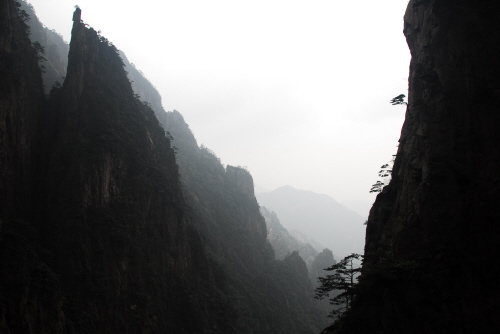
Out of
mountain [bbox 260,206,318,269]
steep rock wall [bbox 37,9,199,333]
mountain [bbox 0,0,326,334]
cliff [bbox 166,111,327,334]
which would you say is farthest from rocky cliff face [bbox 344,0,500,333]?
mountain [bbox 260,206,318,269]

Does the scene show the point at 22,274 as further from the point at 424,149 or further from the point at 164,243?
the point at 424,149

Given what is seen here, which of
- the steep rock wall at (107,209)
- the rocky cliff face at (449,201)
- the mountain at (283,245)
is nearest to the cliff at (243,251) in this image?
the steep rock wall at (107,209)

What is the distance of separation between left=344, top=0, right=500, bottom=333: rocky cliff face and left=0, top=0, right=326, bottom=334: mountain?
69.4 ft

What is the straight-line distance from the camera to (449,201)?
1524 centimetres

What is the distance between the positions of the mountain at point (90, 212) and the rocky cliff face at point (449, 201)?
21.1m

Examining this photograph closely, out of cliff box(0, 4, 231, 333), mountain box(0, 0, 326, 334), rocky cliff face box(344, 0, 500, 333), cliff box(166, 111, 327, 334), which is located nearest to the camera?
rocky cliff face box(344, 0, 500, 333)

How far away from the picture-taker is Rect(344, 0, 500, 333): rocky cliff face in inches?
506

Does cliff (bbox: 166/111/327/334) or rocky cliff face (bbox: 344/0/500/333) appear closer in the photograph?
rocky cliff face (bbox: 344/0/500/333)

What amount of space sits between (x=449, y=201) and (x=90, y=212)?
3030 cm

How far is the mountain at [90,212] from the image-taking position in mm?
22125

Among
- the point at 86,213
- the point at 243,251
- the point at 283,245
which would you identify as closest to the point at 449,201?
the point at 86,213

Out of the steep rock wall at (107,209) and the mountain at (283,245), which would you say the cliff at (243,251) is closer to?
the steep rock wall at (107,209)

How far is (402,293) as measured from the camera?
48.1ft

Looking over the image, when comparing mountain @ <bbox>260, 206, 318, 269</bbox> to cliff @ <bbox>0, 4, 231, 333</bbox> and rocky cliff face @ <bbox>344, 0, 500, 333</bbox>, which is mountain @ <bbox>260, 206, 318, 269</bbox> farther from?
rocky cliff face @ <bbox>344, 0, 500, 333</bbox>
